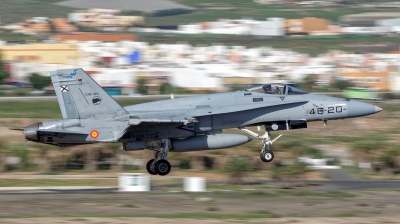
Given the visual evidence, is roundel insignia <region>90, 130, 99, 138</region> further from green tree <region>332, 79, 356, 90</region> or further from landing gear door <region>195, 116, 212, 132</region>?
green tree <region>332, 79, 356, 90</region>

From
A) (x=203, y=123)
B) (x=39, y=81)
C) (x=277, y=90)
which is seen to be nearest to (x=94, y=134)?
(x=203, y=123)

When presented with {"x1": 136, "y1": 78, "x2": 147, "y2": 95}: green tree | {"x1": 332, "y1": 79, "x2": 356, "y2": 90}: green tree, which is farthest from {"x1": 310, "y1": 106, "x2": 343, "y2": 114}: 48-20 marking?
{"x1": 332, "y1": 79, "x2": 356, "y2": 90}: green tree

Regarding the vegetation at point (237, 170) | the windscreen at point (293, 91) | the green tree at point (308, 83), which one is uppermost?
the windscreen at point (293, 91)

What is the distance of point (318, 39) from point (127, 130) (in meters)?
134

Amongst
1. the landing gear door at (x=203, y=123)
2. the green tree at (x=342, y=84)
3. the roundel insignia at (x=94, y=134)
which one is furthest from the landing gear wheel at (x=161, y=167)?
the green tree at (x=342, y=84)

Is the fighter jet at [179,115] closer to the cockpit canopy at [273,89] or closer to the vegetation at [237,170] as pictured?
the cockpit canopy at [273,89]

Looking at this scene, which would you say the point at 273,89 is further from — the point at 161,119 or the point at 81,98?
the point at 81,98

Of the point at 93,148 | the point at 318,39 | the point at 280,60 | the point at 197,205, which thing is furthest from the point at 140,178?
the point at 318,39

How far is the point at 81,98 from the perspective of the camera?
29.8 metres

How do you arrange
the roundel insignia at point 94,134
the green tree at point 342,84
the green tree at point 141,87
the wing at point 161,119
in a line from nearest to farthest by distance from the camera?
the wing at point 161,119
the roundel insignia at point 94,134
the green tree at point 141,87
the green tree at point 342,84

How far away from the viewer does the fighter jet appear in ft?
97.0

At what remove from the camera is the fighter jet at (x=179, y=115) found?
97.0 feet

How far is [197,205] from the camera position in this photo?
27031 mm

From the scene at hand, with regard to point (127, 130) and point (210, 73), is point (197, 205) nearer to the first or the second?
Answer: point (127, 130)
